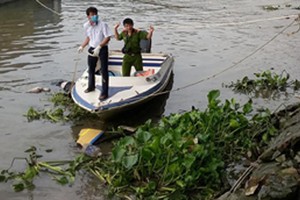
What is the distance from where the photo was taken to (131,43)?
11.5 m

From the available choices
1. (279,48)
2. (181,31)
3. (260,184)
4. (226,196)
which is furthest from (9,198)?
(181,31)

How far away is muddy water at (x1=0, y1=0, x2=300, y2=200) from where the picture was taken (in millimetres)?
9797

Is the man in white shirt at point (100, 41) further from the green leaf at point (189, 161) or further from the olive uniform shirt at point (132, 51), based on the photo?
the green leaf at point (189, 161)

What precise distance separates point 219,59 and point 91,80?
701cm

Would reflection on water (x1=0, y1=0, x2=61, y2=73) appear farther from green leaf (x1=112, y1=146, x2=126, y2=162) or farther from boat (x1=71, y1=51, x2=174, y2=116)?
green leaf (x1=112, y1=146, x2=126, y2=162)

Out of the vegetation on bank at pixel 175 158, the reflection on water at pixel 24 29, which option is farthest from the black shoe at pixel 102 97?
the reflection on water at pixel 24 29

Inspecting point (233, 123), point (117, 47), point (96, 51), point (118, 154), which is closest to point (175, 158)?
point (118, 154)

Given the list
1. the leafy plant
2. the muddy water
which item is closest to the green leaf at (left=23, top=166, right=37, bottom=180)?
the muddy water

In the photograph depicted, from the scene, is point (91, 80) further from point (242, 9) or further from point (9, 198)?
point (242, 9)

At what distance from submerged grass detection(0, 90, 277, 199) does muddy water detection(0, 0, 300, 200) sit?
358 mm

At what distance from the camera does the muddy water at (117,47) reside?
980 cm

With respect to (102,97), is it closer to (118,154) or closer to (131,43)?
(131,43)

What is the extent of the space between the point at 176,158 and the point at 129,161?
2.32 ft

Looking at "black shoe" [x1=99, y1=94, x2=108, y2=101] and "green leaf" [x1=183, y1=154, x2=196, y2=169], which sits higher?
"green leaf" [x1=183, y1=154, x2=196, y2=169]
